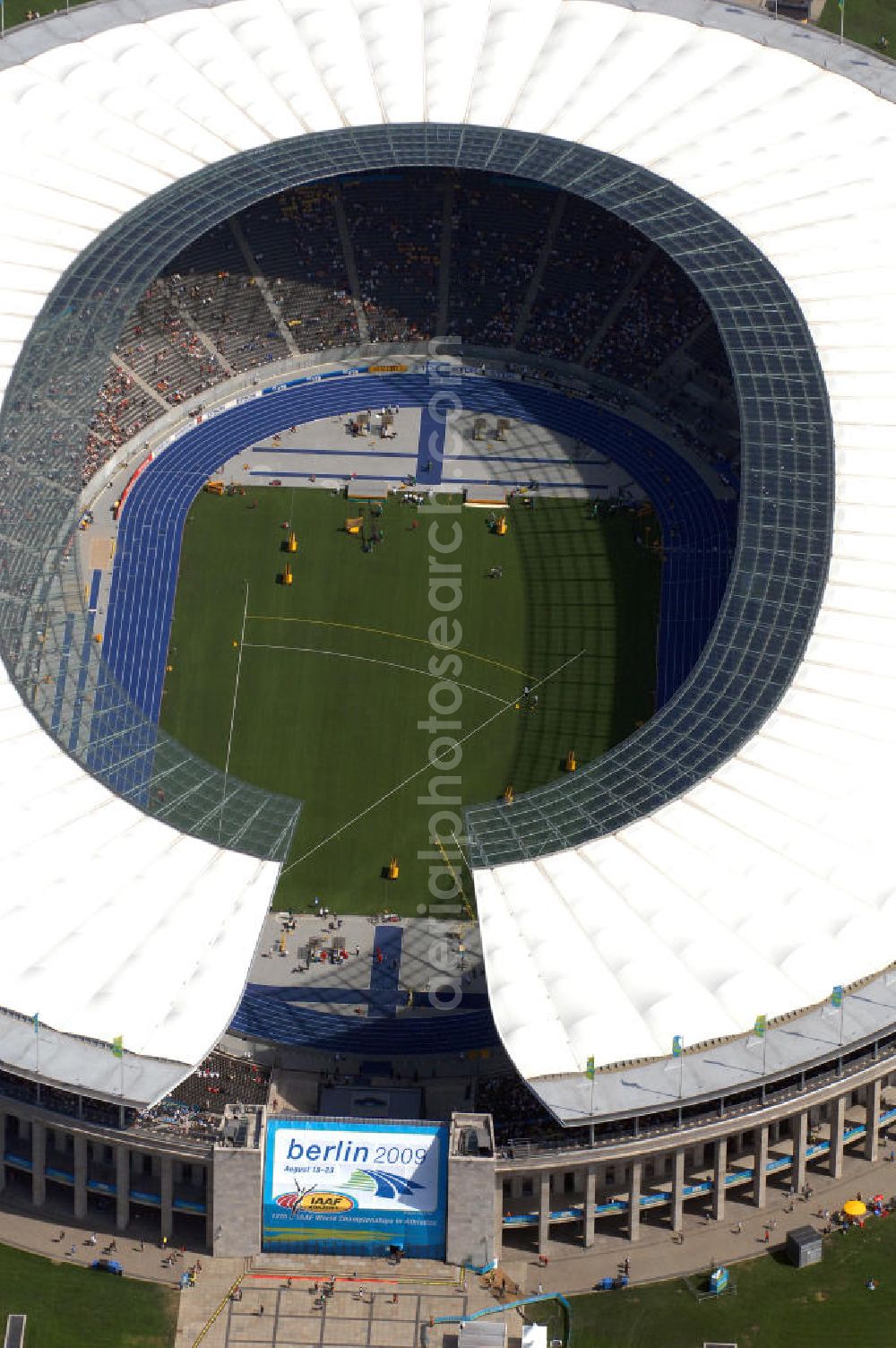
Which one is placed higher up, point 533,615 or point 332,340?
point 332,340

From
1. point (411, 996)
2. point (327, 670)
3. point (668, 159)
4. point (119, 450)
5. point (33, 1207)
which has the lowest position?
point (33, 1207)

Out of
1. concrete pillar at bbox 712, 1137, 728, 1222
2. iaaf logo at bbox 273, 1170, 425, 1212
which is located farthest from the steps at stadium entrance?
concrete pillar at bbox 712, 1137, 728, 1222

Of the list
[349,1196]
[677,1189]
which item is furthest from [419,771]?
[677,1189]

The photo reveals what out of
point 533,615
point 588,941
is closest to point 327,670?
point 533,615

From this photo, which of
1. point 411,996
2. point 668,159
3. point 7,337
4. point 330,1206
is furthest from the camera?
point 668,159

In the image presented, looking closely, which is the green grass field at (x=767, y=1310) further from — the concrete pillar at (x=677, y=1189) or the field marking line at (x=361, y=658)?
the field marking line at (x=361, y=658)

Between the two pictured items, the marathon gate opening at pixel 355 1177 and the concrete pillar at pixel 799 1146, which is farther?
the concrete pillar at pixel 799 1146

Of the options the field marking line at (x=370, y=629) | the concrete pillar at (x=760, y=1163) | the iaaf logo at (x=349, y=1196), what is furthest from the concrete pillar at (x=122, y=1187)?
the field marking line at (x=370, y=629)

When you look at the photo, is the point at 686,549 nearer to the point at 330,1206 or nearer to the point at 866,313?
the point at 866,313
